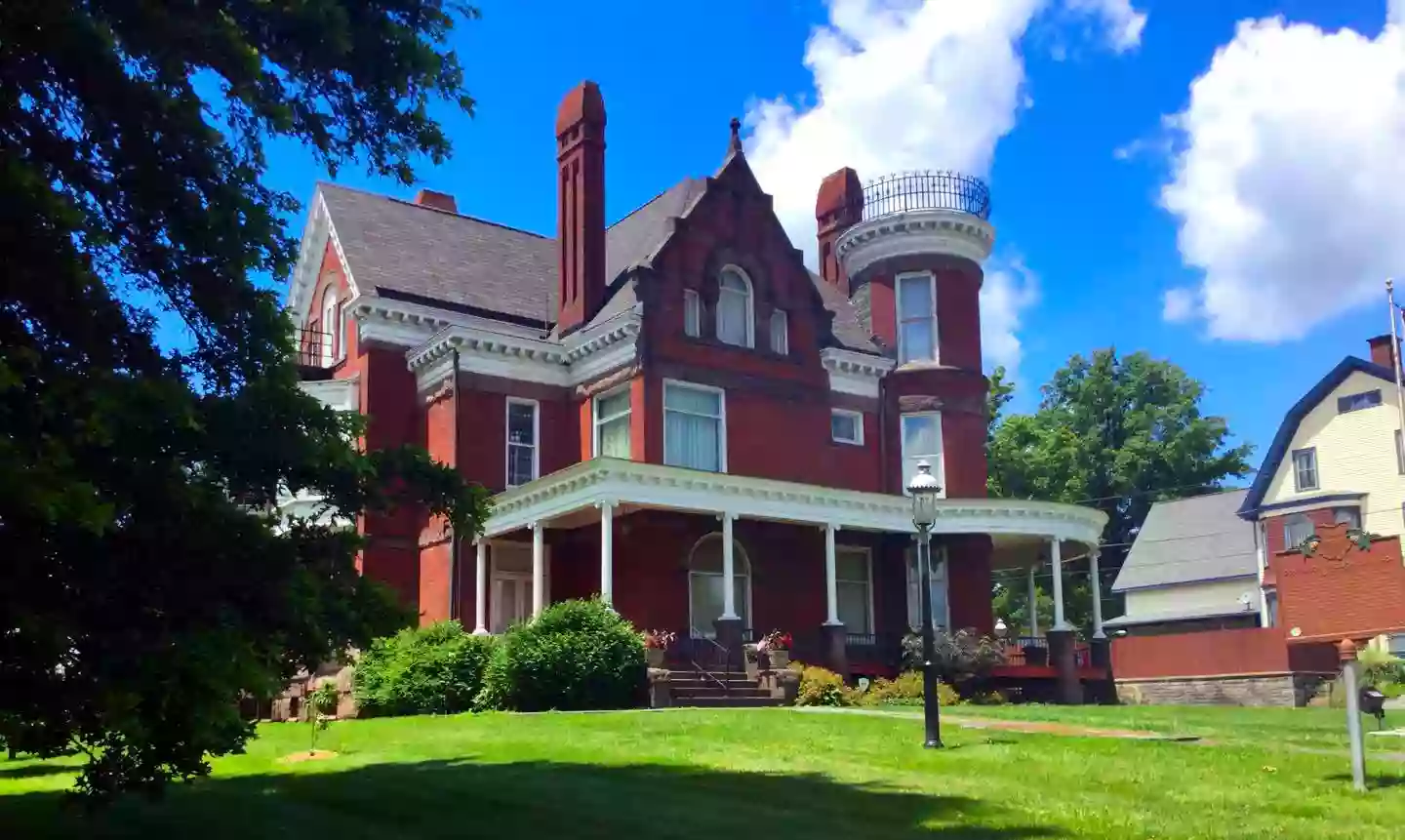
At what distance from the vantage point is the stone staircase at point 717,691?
941 inches

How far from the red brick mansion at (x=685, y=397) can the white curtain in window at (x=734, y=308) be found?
6 cm

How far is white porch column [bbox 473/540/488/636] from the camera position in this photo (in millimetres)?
27969

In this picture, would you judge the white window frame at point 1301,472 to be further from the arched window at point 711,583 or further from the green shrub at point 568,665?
the green shrub at point 568,665

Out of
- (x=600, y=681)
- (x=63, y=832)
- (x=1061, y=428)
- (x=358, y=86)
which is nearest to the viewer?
(x=63, y=832)

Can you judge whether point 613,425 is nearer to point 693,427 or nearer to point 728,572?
point 693,427

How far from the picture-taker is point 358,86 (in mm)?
11344

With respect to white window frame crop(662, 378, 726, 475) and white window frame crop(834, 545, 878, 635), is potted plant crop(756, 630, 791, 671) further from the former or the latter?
white window frame crop(834, 545, 878, 635)

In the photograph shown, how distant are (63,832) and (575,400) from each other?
846 inches

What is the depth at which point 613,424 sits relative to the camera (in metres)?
30.7

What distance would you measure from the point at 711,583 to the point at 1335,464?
27.4 meters

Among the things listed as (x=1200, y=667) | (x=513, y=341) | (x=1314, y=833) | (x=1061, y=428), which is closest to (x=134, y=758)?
(x=1314, y=833)

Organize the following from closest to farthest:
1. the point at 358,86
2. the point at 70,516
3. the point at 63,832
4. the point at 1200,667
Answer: the point at 70,516 → the point at 63,832 → the point at 358,86 → the point at 1200,667

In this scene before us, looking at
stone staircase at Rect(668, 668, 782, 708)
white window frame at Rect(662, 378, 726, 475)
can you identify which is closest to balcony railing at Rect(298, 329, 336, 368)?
white window frame at Rect(662, 378, 726, 475)

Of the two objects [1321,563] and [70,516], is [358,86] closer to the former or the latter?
[70,516]
